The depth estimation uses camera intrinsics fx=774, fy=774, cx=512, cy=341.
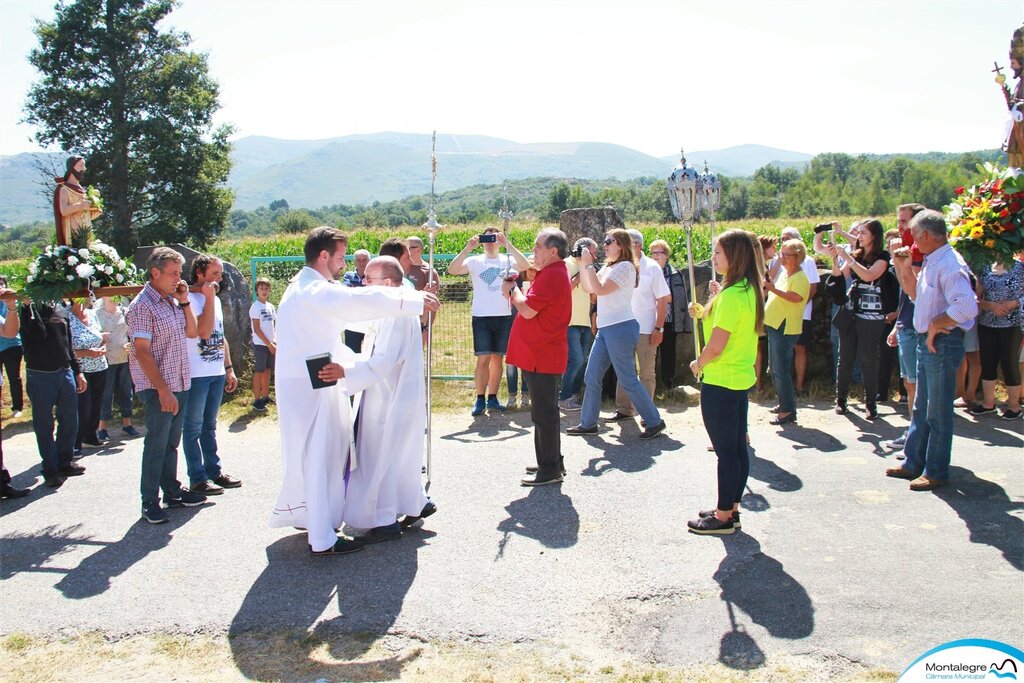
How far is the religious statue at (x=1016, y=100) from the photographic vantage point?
6.55 meters

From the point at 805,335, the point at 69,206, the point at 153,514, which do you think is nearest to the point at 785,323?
the point at 805,335

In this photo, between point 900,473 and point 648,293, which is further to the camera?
point 648,293

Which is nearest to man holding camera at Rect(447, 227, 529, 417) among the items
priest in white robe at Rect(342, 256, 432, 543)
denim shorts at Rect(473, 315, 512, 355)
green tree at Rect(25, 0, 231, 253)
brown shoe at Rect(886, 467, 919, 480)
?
denim shorts at Rect(473, 315, 512, 355)

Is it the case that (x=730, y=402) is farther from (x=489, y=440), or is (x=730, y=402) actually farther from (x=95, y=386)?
(x=95, y=386)

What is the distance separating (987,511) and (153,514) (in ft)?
A: 20.7

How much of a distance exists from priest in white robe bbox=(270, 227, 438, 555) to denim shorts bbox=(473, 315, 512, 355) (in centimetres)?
411

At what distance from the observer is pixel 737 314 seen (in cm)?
518

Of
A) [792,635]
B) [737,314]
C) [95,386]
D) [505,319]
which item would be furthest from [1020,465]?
[95,386]

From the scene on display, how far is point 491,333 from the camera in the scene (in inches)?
376

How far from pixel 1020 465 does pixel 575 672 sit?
500cm

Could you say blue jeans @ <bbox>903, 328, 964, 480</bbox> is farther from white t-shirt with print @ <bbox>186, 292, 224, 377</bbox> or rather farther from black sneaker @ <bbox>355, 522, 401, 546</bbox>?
white t-shirt with print @ <bbox>186, 292, 224, 377</bbox>

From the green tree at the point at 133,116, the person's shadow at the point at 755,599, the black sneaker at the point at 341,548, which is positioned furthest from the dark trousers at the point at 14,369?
the green tree at the point at 133,116

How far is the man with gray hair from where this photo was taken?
340 inches

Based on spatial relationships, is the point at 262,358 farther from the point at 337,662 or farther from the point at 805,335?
the point at 805,335
